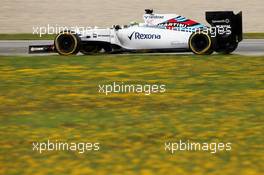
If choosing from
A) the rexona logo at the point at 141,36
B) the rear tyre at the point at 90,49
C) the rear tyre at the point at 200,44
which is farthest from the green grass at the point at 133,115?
the rear tyre at the point at 90,49

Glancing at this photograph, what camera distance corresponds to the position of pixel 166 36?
54.5ft

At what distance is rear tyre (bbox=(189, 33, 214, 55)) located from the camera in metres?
16.2

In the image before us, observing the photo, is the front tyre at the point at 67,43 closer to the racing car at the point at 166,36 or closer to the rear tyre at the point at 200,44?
the racing car at the point at 166,36

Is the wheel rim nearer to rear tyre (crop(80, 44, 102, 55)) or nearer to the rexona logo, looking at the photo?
rear tyre (crop(80, 44, 102, 55))

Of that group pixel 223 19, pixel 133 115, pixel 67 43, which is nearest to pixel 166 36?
pixel 223 19

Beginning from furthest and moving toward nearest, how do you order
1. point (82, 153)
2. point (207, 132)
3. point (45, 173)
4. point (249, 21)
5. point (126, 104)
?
1. point (249, 21)
2. point (126, 104)
3. point (207, 132)
4. point (82, 153)
5. point (45, 173)

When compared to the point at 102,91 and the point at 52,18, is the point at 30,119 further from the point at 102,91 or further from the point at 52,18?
the point at 52,18

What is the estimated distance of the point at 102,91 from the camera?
10789 millimetres

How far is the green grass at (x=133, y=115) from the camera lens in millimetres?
6965

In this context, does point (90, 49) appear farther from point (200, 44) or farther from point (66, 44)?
point (200, 44)

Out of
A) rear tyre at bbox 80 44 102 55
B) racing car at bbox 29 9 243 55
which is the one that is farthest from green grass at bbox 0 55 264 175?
rear tyre at bbox 80 44 102 55

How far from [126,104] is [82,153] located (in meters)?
2.58

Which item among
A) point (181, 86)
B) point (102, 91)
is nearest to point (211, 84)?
point (181, 86)

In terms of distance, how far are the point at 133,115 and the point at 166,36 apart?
25.6ft
